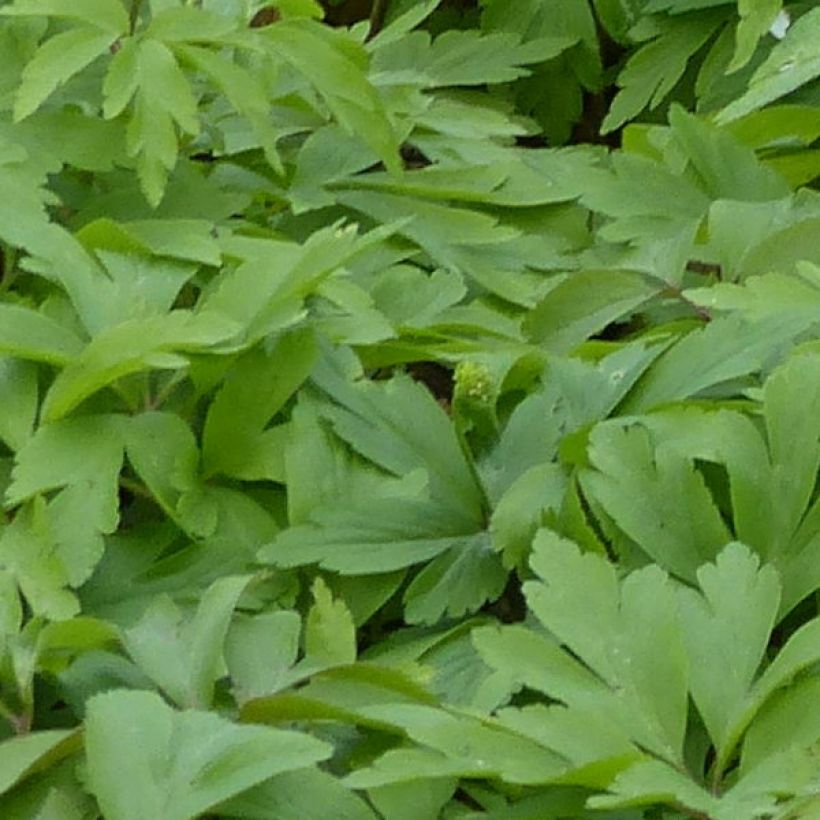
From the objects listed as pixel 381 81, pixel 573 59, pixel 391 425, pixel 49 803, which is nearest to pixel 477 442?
pixel 391 425

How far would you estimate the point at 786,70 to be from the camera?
1.43 metres

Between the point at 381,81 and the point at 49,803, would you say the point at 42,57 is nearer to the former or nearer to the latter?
the point at 381,81

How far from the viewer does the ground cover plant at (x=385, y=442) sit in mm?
833

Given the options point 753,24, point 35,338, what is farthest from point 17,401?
point 753,24

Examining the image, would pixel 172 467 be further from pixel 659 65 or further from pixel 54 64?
pixel 659 65

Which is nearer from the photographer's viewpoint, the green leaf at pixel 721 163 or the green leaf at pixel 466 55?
the green leaf at pixel 721 163

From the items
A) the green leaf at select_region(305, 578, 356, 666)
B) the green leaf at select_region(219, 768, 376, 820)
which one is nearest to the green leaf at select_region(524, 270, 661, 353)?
the green leaf at select_region(305, 578, 356, 666)

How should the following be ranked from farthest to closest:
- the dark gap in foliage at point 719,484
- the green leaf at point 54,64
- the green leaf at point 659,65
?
1. the green leaf at point 659,65
2. the green leaf at point 54,64
3. the dark gap in foliage at point 719,484

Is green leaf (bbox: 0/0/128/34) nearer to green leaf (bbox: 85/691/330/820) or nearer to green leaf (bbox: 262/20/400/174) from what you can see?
green leaf (bbox: 262/20/400/174)

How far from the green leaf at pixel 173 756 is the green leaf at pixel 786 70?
33.9 inches

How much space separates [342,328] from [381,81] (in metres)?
0.46

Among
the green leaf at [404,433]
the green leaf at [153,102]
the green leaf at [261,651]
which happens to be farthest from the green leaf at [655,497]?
the green leaf at [153,102]

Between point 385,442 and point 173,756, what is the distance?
1.16ft

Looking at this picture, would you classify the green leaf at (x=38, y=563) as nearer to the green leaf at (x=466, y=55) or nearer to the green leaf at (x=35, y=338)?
the green leaf at (x=35, y=338)
